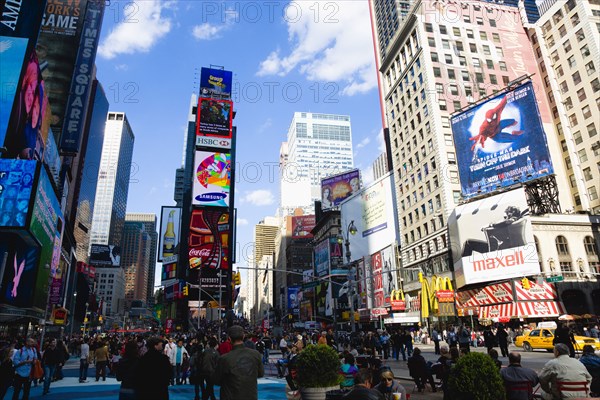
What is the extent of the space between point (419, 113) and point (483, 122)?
50.4ft

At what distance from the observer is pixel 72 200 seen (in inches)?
3494

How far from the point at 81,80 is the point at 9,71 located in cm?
2370

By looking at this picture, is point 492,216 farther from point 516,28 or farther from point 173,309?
point 173,309

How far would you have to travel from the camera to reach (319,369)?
26.5ft

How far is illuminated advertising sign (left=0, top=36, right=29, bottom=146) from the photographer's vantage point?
28206 mm

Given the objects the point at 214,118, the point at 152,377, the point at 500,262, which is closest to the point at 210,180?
the point at 214,118

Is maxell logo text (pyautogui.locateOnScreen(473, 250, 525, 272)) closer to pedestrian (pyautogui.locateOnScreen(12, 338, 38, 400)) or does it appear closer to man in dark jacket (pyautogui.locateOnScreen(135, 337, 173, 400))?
pedestrian (pyautogui.locateOnScreen(12, 338, 38, 400))

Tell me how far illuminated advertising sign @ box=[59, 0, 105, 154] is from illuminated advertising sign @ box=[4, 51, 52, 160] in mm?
13844

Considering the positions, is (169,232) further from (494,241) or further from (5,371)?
(5,371)

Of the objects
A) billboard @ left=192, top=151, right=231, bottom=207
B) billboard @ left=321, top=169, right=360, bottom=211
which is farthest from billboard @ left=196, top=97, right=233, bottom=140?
billboard @ left=321, top=169, right=360, bottom=211

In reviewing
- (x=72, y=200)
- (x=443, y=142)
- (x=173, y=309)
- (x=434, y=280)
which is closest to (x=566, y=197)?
(x=443, y=142)

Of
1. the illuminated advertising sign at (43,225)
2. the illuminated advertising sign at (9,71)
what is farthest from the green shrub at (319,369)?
the illuminated advertising sign at (9,71)

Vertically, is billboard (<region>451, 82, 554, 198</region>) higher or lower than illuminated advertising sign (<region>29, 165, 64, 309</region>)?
higher

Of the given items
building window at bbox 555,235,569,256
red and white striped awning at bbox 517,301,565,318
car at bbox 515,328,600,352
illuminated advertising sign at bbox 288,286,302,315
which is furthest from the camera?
illuminated advertising sign at bbox 288,286,302,315
